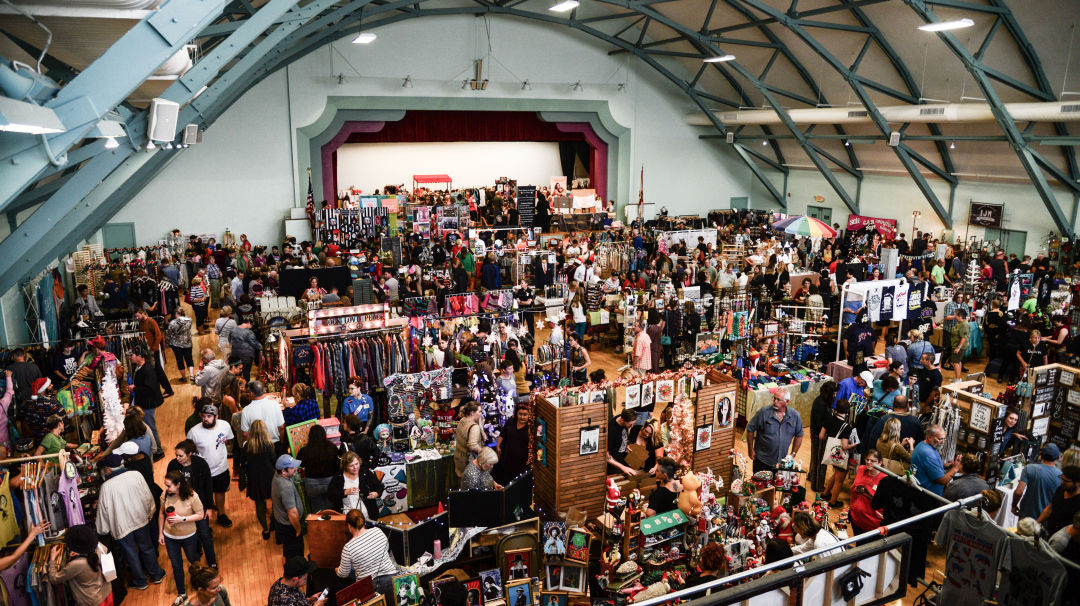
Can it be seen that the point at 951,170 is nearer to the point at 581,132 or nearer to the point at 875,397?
the point at 581,132

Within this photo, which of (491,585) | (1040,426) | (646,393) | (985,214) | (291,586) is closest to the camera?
(291,586)

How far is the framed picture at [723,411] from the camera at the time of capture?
22.0 feet

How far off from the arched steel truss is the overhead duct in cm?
30

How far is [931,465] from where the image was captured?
5785 millimetres

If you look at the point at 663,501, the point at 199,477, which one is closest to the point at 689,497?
the point at 663,501

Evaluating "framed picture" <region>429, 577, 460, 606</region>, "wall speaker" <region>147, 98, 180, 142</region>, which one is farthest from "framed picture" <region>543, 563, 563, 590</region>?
"wall speaker" <region>147, 98, 180, 142</region>

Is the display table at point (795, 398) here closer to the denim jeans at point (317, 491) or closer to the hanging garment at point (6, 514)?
the denim jeans at point (317, 491)

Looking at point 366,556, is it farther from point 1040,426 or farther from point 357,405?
point 1040,426

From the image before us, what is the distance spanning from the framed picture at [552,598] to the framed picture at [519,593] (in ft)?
0.33

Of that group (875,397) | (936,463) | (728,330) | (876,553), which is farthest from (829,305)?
(876,553)

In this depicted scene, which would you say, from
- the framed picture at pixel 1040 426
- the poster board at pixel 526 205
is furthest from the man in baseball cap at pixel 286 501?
the poster board at pixel 526 205

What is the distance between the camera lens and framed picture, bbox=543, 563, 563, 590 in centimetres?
516

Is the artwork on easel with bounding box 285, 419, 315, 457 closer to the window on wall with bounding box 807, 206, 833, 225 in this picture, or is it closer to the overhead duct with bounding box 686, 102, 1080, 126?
the overhead duct with bounding box 686, 102, 1080, 126

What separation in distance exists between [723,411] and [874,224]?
1444 centimetres
